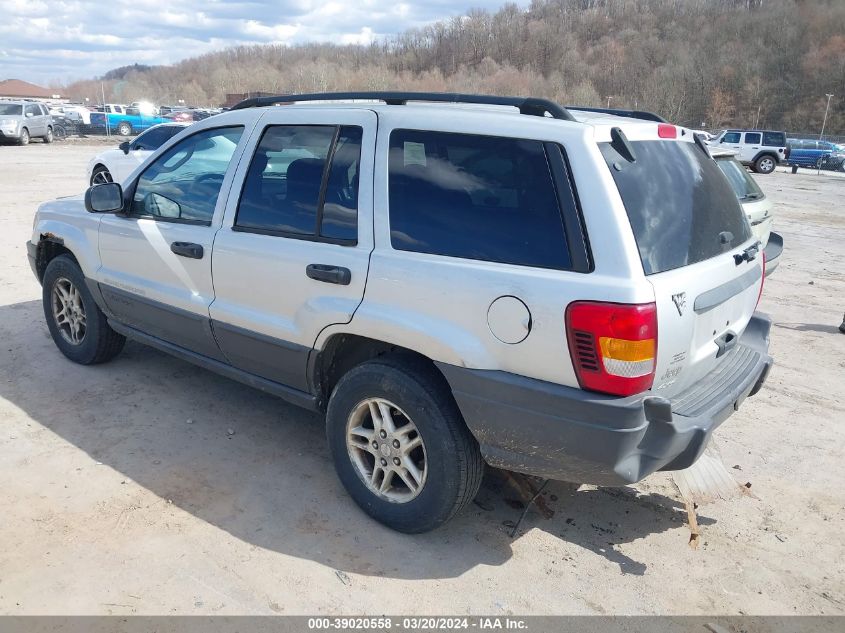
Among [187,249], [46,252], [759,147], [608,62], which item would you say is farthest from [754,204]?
[608,62]

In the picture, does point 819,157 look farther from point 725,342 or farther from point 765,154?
point 725,342

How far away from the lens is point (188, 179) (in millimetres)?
4141

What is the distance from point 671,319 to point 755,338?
1.31 meters

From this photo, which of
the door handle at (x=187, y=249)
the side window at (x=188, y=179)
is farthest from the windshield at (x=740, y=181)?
the door handle at (x=187, y=249)

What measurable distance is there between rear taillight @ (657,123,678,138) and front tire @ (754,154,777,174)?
1213 inches

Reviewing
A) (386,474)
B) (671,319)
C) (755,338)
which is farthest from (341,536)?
(755,338)

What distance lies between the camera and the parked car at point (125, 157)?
40.9 ft

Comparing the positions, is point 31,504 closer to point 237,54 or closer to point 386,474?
point 386,474

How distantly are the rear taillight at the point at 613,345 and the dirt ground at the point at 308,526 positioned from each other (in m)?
0.99

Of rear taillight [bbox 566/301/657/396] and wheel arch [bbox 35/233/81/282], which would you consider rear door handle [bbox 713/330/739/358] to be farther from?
wheel arch [bbox 35/233/81/282]

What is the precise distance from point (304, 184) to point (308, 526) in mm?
1700

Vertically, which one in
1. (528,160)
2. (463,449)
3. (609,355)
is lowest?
(463,449)

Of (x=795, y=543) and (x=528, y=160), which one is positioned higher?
(x=528, y=160)

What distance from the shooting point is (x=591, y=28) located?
12300 centimetres
